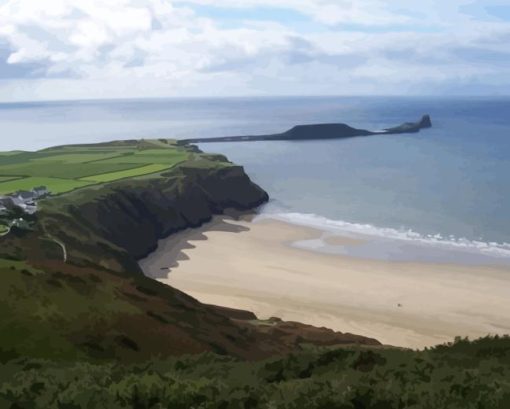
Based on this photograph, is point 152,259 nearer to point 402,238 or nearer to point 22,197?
point 22,197

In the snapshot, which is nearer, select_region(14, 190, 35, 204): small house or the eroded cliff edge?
the eroded cliff edge

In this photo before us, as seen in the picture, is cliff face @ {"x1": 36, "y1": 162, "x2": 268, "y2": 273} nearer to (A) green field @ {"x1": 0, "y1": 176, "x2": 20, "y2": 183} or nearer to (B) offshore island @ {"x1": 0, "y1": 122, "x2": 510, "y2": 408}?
(B) offshore island @ {"x1": 0, "y1": 122, "x2": 510, "y2": 408}

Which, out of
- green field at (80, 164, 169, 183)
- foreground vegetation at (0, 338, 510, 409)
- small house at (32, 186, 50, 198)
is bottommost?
foreground vegetation at (0, 338, 510, 409)

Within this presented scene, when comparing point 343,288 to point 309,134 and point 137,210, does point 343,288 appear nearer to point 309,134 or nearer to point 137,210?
point 137,210

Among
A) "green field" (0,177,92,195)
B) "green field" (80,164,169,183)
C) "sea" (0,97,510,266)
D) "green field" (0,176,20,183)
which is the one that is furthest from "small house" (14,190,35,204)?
"sea" (0,97,510,266)

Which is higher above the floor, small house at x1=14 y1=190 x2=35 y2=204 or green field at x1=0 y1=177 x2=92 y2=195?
green field at x1=0 y1=177 x2=92 y2=195

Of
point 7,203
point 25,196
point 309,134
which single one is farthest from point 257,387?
point 309,134
